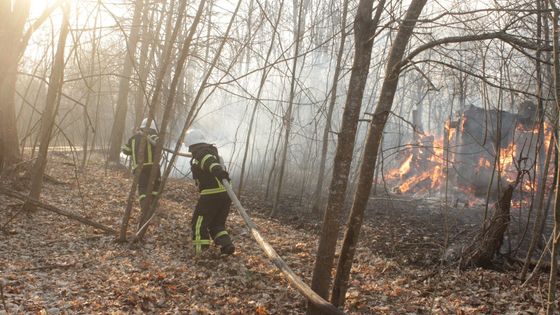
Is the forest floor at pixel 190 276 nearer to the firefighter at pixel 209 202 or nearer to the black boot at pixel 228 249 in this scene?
the black boot at pixel 228 249

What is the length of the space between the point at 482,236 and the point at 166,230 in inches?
202

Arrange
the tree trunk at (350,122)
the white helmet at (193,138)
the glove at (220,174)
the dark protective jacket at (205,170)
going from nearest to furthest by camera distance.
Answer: the tree trunk at (350,122), the glove at (220,174), the dark protective jacket at (205,170), the white helmet at (193,138)

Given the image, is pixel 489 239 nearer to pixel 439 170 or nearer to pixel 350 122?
pixel 350 122

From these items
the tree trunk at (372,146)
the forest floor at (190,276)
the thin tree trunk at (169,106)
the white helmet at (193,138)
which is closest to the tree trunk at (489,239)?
the forest floor at (190,276)

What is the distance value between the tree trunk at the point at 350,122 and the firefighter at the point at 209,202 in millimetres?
2771

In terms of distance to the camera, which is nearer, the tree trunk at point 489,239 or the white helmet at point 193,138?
the tree trunk at point 489,239

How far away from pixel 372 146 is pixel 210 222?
139 inches

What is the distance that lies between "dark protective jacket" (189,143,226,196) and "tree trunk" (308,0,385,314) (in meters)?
3.04

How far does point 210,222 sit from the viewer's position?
6.56 m

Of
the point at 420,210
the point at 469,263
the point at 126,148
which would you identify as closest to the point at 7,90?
the point at 126,148

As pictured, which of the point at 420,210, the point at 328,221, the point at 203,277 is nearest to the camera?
the point at 328,221

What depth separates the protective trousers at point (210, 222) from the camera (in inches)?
251

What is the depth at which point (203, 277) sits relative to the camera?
554cm

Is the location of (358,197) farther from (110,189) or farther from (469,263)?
(110,189)
